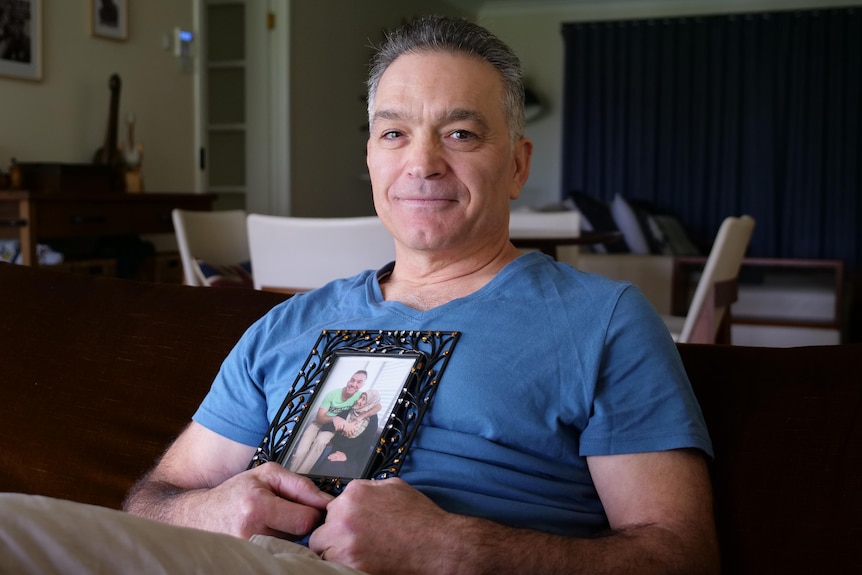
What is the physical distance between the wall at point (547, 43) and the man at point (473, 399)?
283 inches

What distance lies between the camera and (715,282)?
9.84ft

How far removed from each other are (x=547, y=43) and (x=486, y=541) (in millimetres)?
8113

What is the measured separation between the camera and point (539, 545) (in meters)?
0.97

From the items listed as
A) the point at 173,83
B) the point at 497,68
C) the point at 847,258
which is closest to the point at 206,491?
the point at 497,68

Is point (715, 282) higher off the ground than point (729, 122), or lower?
lower

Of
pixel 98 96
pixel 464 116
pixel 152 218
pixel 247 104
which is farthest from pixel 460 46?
pixel 247 104

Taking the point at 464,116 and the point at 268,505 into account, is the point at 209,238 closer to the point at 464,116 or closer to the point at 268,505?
the point at 464,116

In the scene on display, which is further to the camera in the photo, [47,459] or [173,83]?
[173,83]

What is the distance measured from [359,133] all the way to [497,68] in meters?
5.84

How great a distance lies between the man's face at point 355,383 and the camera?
1.16 meters

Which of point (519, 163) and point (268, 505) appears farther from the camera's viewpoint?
point (519, 163)

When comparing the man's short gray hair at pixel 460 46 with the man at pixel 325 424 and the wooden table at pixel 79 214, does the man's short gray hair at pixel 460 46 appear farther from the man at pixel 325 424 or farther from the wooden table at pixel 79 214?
the wooden table at pixel 79 214

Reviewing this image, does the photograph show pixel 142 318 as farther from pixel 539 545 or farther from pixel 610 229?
pixel 610 229

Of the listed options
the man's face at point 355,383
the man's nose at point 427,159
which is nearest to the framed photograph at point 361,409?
the man's face at point 355,383
